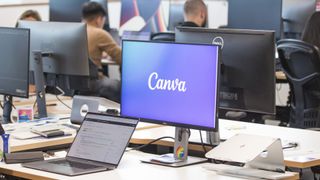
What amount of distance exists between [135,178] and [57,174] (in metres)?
0.32

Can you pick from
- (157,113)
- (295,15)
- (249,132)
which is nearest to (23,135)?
(157,113)

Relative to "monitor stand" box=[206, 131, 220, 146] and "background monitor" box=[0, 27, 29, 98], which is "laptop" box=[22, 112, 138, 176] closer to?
"monitor stand" box=[206, 131, 220, 146]

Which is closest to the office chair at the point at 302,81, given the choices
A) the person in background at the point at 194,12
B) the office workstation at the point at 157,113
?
the office workstation at the point at 157,113

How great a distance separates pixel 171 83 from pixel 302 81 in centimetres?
218

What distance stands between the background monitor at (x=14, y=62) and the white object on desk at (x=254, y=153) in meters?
1.30

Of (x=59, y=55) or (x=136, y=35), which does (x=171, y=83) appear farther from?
(x=136, y=35)

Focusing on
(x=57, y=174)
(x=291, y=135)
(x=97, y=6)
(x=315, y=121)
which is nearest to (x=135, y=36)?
(x=97, y=6)

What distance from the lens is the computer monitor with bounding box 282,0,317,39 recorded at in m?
6.51

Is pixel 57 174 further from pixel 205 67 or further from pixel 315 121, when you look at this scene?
pixel 315 121

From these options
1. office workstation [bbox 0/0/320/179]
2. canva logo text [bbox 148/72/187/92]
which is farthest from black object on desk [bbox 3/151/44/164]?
canva logo text [bbox 148/72/187/92]

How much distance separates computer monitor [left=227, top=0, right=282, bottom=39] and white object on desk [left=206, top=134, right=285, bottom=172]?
389cm

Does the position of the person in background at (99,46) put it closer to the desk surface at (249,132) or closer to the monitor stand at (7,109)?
the monitor stand at (7,109)

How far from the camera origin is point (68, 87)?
4156mm

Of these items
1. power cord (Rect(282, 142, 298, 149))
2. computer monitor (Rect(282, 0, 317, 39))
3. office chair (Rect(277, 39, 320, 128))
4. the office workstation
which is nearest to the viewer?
the office workstation
